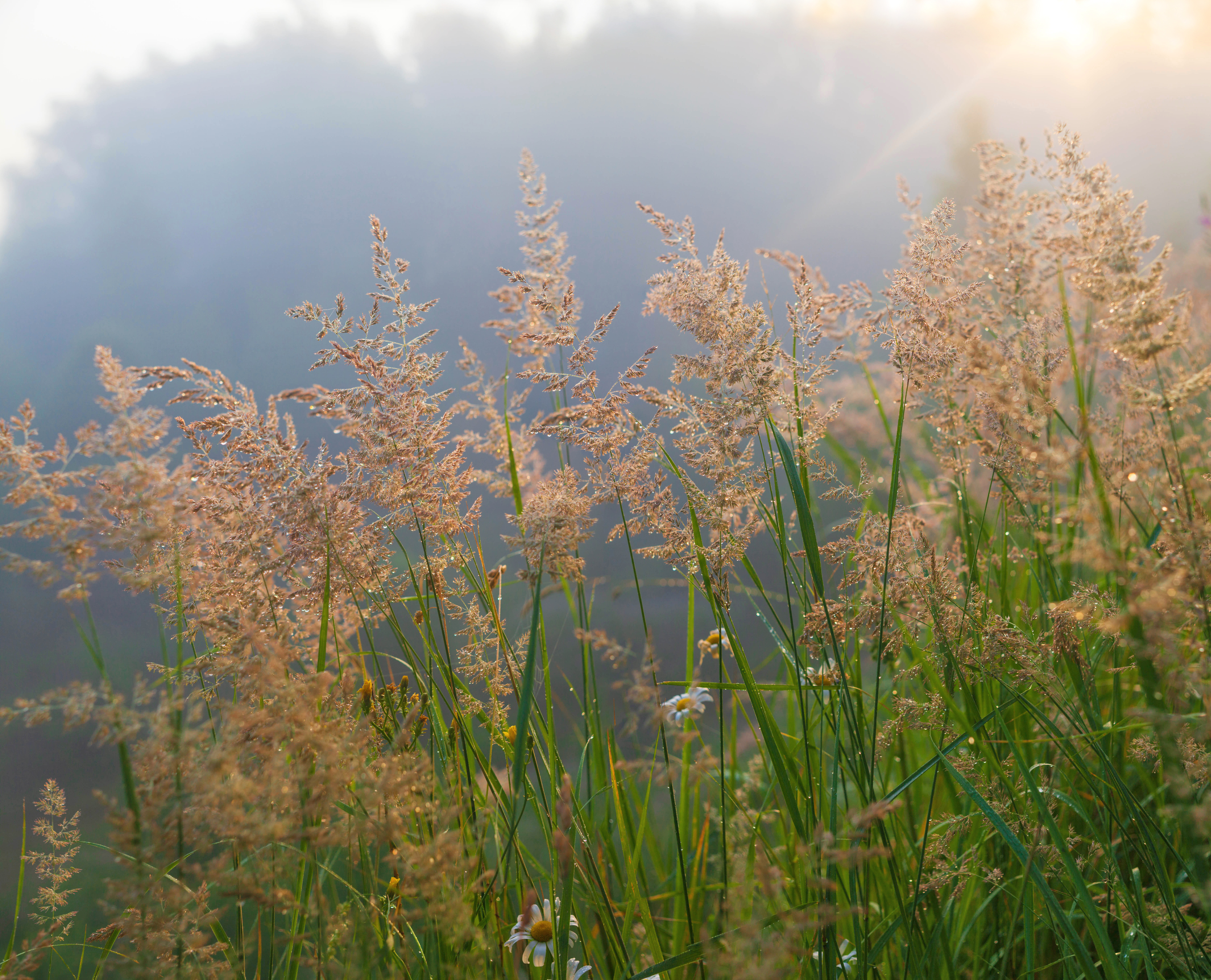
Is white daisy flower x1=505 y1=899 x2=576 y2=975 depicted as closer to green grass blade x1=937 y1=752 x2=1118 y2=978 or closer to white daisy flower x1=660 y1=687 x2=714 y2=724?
white daisy flower x1=660 y1=687 x2=714 y2=724

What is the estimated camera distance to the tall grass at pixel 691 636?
851 mm

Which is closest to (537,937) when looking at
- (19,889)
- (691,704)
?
(691,704)

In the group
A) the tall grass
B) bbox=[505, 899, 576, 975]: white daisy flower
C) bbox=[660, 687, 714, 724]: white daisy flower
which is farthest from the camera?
bbox=[660, 687, 714, 724]: white daisy flower

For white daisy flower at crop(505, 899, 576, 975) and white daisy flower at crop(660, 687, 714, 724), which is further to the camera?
white daisy flower at crop(660, 687, 714, 724)

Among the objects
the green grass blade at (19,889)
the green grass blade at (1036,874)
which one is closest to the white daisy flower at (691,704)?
the green grass blade at (1036,874)

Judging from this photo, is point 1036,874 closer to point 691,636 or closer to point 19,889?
point 691,636

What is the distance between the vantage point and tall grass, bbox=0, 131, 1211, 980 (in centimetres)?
85

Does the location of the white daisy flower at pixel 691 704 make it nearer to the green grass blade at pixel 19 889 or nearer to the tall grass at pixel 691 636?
the tall grass at pixel 691 636

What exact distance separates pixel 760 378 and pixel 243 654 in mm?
1009

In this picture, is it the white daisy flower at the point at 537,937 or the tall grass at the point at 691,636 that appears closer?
the tall grass at the point at 691,636

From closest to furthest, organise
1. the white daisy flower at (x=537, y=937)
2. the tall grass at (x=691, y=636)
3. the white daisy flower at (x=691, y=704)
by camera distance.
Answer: the tall grass at (x=691, y=636) → the white daisy flower at (x=537, y=937) → the white daisy flower at (x=691, y=704)

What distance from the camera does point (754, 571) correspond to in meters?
1.23

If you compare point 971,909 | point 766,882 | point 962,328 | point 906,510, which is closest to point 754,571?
point 906,510

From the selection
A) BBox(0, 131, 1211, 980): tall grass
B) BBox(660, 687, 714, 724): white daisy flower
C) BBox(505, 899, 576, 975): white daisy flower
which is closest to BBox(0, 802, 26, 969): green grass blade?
BBox(0, 131, 1211, 980): tall grass
